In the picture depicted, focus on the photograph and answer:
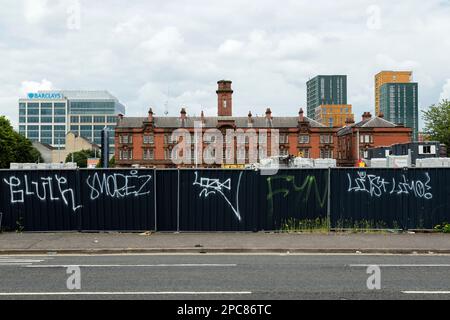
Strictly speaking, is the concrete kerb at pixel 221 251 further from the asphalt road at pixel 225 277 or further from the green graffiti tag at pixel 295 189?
the green graffiti tag at pixel 295 189

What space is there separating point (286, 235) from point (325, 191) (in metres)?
1.85

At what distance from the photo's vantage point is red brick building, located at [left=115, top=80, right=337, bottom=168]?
108 meters

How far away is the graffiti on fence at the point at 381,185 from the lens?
1566 centimetres

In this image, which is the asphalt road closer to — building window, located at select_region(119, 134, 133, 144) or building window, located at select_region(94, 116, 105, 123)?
building window, located at select_region(119, 134, 133, 144)

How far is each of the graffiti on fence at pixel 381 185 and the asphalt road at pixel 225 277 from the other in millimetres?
3791

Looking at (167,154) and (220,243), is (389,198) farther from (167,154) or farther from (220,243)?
(167,154)

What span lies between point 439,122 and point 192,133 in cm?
4969

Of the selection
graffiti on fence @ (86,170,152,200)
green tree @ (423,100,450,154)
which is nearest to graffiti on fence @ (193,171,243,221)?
graffiti on fence @ (86,170,152,200)

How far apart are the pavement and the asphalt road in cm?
68

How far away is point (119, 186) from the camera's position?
15570 mm

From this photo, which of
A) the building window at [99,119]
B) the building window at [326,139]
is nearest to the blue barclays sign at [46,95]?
the building window at [99,119]

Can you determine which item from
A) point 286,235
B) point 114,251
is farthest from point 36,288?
point 286,235

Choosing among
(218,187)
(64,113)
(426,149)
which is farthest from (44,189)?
(64,113)
